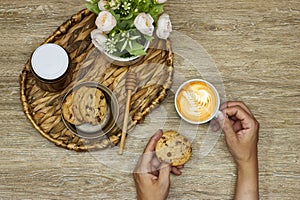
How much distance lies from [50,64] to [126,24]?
0.62 feet

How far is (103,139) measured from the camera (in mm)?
1057

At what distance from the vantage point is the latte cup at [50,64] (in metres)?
0.96

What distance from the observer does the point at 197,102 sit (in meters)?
1.08

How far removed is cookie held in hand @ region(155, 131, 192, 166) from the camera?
1.05m

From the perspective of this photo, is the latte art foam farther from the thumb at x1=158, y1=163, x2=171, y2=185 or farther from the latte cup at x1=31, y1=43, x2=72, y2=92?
the latte cup at x1=31, y1=43, x2=72, y2=92

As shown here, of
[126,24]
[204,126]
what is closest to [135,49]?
[126,24]

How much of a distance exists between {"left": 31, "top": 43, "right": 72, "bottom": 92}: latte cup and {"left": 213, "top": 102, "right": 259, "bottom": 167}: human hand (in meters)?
0.39

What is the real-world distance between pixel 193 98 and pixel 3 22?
51 centimetres

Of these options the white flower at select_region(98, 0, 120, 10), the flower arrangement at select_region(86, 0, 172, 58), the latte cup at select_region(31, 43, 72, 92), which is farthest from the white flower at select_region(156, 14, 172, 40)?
the latte cup at select_region(31, 43, 72, 92)

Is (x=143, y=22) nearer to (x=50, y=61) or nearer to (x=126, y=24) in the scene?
(x=126, y=24)

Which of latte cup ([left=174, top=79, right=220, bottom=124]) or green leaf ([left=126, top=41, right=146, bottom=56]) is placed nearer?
green leaf ([left=126, top=41, right=146, bottom=56])

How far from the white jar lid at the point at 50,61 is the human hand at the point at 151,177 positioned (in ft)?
0.90

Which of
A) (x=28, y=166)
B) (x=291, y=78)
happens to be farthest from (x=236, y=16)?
(x=28, y=166)

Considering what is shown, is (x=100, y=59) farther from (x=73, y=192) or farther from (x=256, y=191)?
(x=256, y=191)
